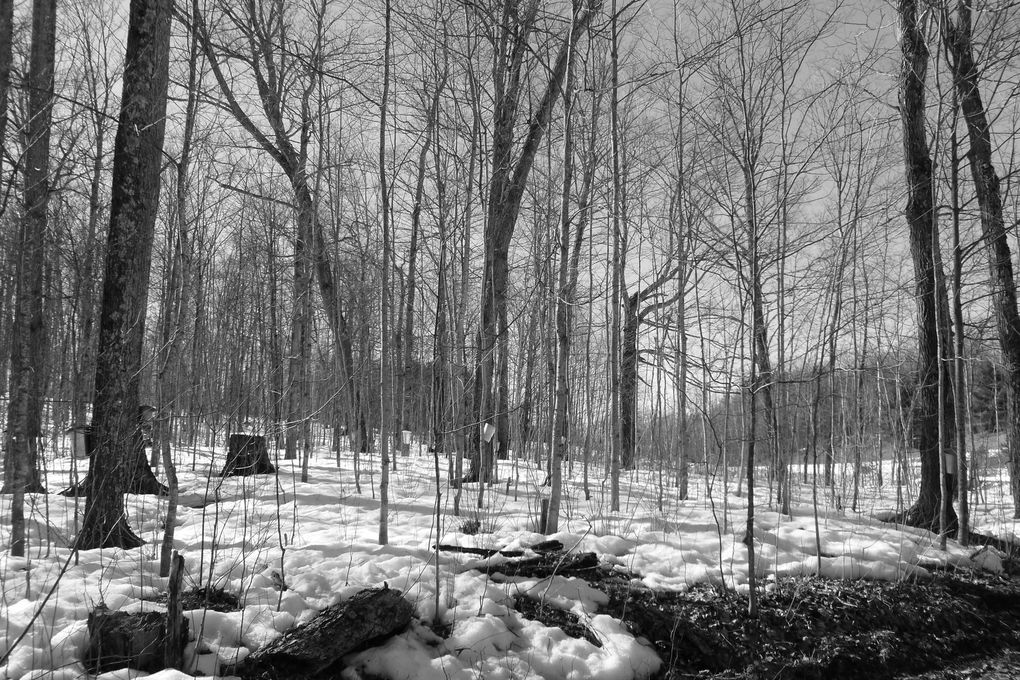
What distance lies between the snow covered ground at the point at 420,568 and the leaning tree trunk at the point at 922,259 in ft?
2.48

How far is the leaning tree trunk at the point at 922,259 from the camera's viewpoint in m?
6.30

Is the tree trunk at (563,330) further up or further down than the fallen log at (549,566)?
further up

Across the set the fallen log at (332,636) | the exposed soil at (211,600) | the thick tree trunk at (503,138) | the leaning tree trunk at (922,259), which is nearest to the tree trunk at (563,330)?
the thick tree trunk at (503,138)

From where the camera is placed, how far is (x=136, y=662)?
282 centimetres

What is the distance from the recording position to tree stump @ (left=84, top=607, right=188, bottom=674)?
9.17 ft

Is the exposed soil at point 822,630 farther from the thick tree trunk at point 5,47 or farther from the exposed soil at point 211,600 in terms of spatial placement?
the thick tree trunk at point 5,47

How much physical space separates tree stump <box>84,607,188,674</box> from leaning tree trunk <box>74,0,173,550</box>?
1.45 meters

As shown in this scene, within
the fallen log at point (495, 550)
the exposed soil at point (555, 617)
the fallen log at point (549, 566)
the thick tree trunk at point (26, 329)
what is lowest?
the exposed soil at point (555, 617)

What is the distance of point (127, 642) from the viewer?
2814mm

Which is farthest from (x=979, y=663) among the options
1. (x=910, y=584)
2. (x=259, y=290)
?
(x=259, y=290)

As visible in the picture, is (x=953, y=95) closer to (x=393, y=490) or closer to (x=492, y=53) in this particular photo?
(x=492, y=53)

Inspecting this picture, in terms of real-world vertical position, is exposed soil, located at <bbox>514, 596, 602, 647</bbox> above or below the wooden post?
below

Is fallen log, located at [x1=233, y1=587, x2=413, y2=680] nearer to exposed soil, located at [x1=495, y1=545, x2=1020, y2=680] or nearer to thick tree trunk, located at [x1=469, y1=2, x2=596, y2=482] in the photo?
exposed soil, located at [x1=495, y1=545, x2=1020, y2=680]

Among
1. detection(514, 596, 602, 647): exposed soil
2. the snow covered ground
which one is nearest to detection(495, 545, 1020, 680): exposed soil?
detection(514, 596, 602, 647): exposed soil
